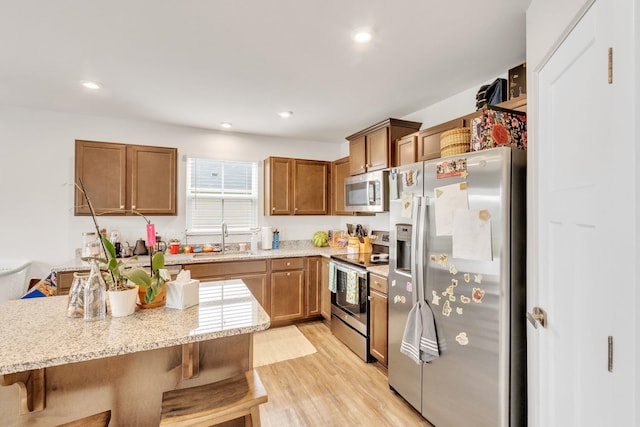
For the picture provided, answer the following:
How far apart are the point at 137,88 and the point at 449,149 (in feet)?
8.84

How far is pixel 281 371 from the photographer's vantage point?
2701 millimetres

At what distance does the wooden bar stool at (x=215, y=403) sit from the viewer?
1.12m

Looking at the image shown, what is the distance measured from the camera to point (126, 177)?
133 inches

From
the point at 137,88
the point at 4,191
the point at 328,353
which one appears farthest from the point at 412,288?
the point at 4,191

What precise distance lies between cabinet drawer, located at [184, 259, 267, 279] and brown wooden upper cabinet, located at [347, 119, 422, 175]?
167cm

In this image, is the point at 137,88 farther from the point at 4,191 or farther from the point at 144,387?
the point at 144,387

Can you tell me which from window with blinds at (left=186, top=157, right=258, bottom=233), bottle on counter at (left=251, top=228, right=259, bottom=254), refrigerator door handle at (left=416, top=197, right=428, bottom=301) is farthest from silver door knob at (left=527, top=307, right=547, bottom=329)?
window with blinds at (left=186, top=157, right=258, bottom=233)

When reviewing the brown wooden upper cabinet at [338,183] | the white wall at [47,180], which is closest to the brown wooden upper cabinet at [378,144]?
the brown wooden upper cabinet at [338,183]

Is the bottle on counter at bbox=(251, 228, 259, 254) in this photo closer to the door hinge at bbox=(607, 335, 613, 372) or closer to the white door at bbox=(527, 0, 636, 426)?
the white door at bbox=(527, 0, 636, 426)

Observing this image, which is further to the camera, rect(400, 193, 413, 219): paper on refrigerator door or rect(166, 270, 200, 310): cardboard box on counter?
rect(400, 193, 413, 219): paper on refrigerator door

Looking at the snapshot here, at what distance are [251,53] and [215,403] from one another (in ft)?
6.90

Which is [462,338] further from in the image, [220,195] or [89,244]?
[89,244]

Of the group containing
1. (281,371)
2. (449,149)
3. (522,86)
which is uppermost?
(522,86)

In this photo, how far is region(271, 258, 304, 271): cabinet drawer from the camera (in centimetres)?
370
